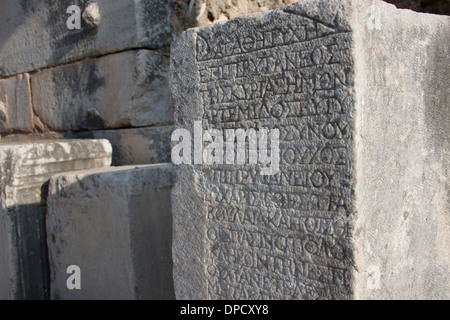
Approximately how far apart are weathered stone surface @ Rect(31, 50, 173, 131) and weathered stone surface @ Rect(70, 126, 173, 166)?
0.06 m

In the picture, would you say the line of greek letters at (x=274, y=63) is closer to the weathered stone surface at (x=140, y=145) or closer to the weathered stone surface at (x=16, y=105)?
the weathered stone surface at (x=140, y=145)

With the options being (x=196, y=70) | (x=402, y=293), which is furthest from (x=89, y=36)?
(x=402, y=293)

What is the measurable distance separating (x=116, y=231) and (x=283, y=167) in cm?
115

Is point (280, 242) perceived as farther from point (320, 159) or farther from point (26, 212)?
point (26, 212)

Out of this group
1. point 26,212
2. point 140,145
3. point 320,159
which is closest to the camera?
point 320,159

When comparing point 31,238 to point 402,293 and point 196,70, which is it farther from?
point 402,293

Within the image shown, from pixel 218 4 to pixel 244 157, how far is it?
1.47 meters

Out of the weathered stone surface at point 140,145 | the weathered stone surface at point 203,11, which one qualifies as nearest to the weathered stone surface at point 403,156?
the weathered stone surface at point 203,11

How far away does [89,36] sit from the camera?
337cm

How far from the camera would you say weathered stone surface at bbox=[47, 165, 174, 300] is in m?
2.47

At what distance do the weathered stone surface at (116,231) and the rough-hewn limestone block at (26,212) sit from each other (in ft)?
0.48

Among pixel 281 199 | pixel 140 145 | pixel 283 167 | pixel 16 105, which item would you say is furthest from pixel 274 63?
pixel 16 105

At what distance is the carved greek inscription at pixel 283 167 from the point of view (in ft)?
5.35

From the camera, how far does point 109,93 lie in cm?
327
